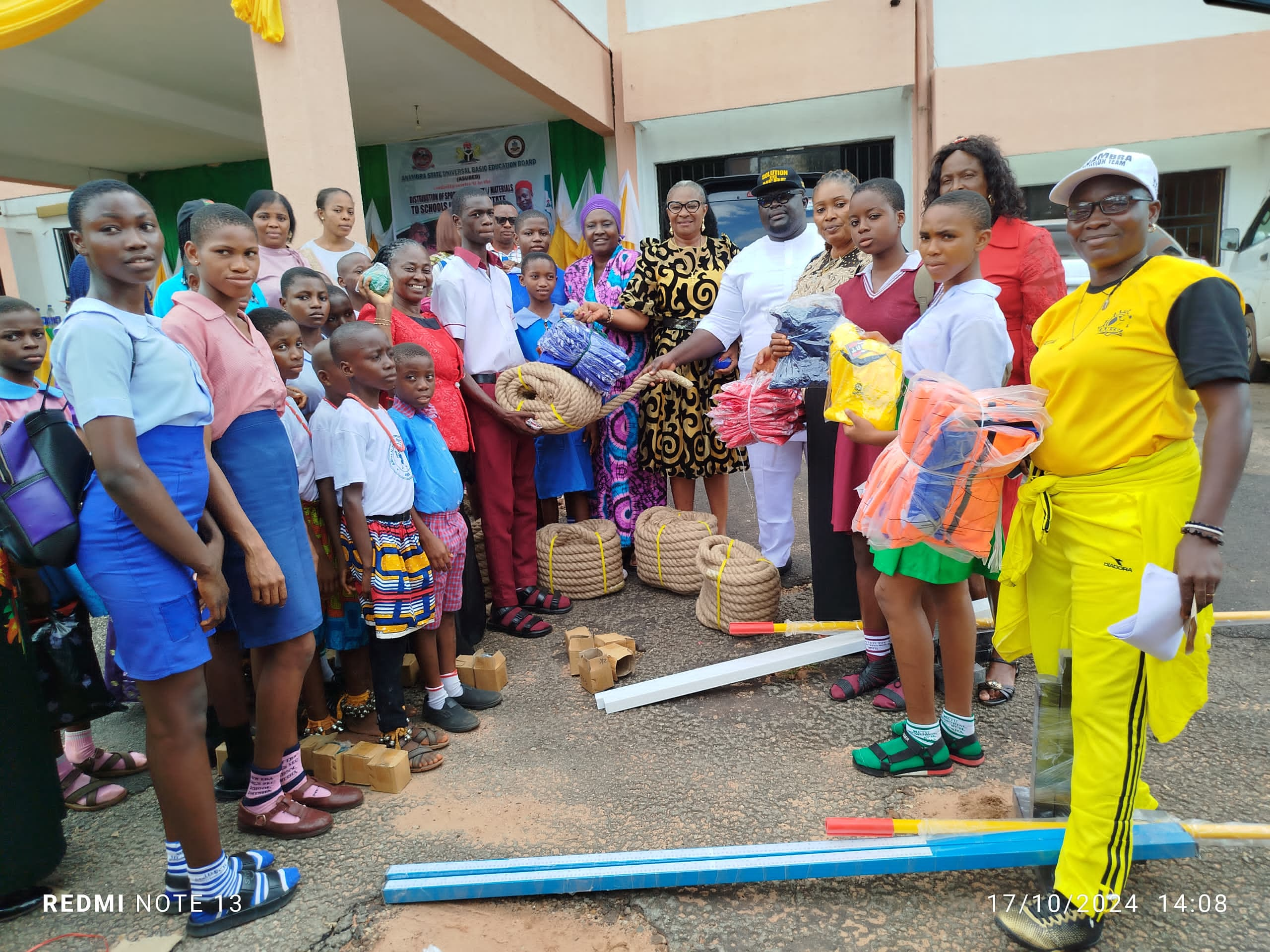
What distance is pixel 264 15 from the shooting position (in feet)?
15.4

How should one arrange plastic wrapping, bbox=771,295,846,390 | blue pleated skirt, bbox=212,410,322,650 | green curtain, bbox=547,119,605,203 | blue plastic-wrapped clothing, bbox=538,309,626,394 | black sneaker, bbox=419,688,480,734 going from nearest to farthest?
blue pleated skirt, bbox=212,410,322,650, black sneaker, bbox=419,688,480,734, plastic wrapping, bbox=771,295,846,390, blue plastic-wrapped clothing, bbox=538,309,626,394, green curtain, bbox=547,119,605,203

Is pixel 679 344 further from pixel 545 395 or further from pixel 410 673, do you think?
pixel 410 673

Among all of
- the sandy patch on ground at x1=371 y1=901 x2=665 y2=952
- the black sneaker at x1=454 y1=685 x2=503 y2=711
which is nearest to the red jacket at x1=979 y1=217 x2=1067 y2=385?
the sandy patch on ground at x1=371 y1=901 x2=665 y2=952

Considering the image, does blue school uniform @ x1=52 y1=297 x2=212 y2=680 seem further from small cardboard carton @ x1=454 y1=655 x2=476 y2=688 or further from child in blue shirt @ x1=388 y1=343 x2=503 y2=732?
small cardboard carton @ x1=454 y1=655 x2=476 y2=688

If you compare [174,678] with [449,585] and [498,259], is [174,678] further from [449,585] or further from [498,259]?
[498,259]

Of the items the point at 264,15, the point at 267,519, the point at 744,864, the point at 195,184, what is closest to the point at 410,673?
the point at 267,519

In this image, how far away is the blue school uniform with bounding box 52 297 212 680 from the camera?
1878 millimetres

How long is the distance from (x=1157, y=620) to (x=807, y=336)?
75.5 inches

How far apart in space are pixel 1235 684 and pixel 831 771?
169cm

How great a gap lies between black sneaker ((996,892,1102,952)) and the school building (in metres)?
7.65

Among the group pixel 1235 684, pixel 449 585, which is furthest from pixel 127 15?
pixel 1235 684

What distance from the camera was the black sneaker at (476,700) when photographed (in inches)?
130

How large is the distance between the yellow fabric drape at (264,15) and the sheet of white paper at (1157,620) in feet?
17.0

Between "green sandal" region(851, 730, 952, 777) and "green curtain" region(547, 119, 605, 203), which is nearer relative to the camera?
"green sandal" region(851, 730, 952, 777)
